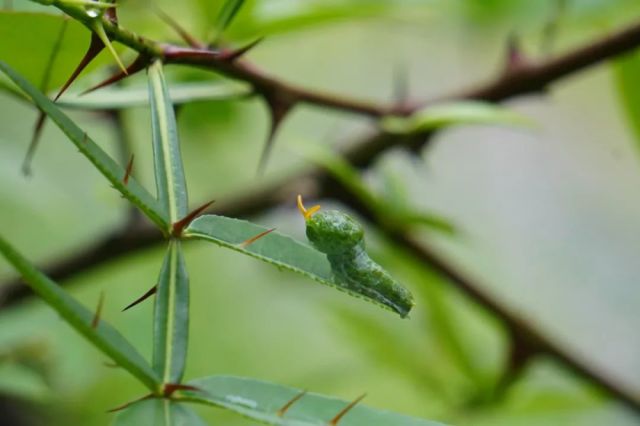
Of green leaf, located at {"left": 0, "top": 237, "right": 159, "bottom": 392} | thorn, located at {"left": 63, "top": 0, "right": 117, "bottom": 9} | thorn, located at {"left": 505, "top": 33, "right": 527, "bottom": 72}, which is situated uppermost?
thorn, located at {"left": 505, "top": 33, "right": 527, "bottom": 72}

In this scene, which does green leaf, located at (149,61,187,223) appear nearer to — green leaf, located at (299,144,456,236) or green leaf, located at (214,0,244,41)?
green leaf, located at (214,0,244,41)

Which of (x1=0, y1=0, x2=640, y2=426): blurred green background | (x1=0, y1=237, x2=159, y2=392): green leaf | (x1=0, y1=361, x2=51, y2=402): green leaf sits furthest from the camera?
(x1=0, y1=0, x2=640, y2=426): blurred green background

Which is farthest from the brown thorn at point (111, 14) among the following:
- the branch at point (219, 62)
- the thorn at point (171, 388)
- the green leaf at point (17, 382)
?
the green leaf at point (17, 382)

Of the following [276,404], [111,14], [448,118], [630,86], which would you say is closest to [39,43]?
[111,14]

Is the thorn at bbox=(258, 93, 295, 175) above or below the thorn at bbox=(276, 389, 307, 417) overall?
above

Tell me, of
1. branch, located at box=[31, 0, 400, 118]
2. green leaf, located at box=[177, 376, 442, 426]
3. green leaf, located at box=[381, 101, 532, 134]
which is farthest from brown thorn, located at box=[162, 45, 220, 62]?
green leaf, located at box=[381, 101, 532, 134]

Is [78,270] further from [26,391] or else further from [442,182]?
[442,182]
